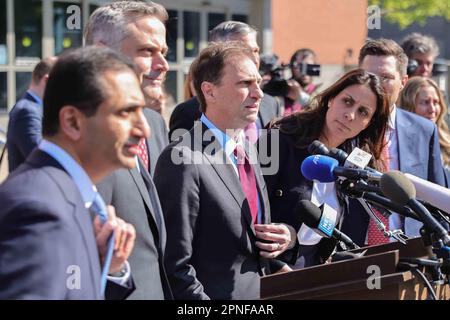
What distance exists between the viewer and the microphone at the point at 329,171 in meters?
2.85

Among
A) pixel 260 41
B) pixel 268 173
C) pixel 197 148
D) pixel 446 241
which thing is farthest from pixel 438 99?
pixel 260 41

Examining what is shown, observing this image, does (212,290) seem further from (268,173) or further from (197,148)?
(268,173)

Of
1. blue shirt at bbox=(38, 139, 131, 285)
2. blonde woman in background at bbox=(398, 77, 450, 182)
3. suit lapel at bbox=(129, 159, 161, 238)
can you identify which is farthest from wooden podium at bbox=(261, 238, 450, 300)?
blonde woman in background at bbox=(398, 77, 450, 182)

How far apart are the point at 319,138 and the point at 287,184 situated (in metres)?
0.34

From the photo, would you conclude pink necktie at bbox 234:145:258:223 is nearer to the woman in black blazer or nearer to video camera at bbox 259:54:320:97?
the woman in black blazer

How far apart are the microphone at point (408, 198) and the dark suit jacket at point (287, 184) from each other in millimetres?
1289

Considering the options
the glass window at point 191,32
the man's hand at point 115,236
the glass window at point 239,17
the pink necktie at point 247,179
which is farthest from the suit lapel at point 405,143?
the glass window at point 239,17

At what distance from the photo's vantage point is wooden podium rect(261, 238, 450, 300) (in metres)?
2.71

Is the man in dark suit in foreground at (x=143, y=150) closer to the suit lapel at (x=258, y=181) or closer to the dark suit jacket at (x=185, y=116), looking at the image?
the suit lapel at (x=258, y=181)

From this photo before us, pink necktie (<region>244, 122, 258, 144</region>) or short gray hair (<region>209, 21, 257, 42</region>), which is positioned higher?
short gray hair (<region>209, 21, 257, 42</region>)

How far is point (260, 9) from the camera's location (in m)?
18.4

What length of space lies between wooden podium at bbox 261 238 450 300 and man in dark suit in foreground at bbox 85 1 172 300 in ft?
1.57

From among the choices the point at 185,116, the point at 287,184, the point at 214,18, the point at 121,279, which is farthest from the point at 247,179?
the point at 214,18

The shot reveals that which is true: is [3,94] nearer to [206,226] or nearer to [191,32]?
[191,32]
